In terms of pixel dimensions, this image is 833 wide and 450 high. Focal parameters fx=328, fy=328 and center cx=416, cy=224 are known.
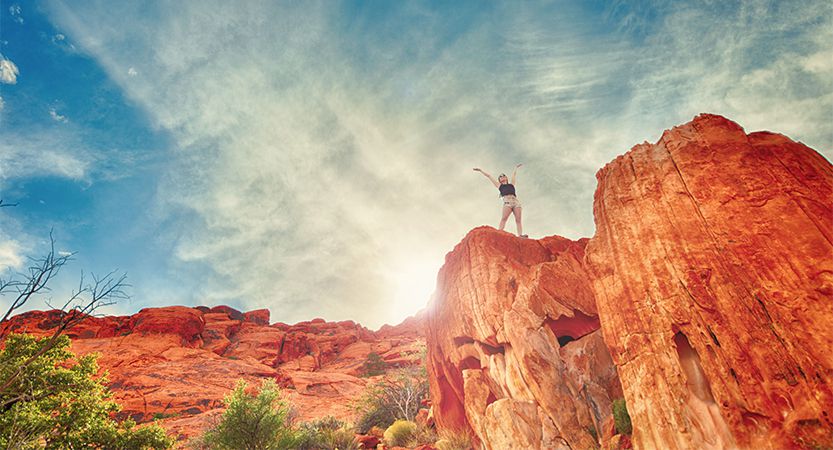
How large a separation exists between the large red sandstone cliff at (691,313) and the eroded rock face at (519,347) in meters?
0.07

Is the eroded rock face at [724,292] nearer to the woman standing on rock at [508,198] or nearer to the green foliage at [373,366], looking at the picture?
the woman standing on rock at [508,198]

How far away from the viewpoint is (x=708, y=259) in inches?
298

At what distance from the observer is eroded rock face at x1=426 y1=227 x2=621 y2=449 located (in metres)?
11.1

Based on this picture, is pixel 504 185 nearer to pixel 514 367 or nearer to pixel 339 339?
pixel 514 367

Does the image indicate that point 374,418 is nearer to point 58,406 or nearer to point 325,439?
point 325,439

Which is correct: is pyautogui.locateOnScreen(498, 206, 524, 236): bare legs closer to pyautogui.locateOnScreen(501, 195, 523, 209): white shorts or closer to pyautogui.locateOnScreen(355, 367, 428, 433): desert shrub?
pyautogui.locateOnScreen(501, 195, 523, 209): white shorts

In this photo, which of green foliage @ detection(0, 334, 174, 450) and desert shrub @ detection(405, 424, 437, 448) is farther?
desert shrub @ detection(405, 424, 437, 448)

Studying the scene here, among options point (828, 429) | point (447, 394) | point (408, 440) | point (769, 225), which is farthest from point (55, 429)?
point (769, 225)

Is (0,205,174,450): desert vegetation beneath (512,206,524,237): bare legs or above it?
beneath

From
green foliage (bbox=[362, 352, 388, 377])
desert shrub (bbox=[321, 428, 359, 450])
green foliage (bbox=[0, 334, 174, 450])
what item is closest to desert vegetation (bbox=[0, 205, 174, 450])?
green foliage (bbox=[0, 334, 174, 450])

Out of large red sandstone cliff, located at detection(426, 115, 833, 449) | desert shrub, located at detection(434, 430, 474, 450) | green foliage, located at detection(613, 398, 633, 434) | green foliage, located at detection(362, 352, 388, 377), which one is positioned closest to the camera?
large red sandstone cliff, located at detection(426, 115, 833, 449)

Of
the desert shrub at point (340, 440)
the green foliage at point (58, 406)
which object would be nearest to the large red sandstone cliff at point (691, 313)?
the desert shrub at point (340, 440)

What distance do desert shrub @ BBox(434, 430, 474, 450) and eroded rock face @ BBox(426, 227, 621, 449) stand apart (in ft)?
3.83

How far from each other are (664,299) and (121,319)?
234 feet
